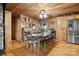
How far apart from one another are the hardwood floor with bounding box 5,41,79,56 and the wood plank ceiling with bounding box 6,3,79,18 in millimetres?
534

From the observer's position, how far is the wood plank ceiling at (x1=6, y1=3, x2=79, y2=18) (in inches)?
95.7

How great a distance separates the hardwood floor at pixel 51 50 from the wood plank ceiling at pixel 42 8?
21.0 inches

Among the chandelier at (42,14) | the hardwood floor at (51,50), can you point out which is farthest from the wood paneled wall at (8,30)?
the chandelier at (42,14)

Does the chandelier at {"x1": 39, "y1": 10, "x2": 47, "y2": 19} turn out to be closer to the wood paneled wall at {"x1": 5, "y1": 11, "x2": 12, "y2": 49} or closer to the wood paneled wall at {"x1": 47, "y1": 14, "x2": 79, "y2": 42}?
the wood paneled wall at {"x1": 47, "y1": 14, "x2": 79, "y2": 42}

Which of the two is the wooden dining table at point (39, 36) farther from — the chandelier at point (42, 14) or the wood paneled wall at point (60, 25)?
the chandelier at point (42, 14)

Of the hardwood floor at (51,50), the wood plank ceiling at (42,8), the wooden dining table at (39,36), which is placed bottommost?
the hardwood floor at (51,50)

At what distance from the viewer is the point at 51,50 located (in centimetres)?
251

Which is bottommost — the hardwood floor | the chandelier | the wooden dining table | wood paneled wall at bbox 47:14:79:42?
the hardwood floor

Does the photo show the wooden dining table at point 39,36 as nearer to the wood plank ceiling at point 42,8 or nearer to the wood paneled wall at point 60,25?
the wood paneled wall at point 60,25

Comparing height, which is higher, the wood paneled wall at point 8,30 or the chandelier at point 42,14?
the chandelier at point 42,14

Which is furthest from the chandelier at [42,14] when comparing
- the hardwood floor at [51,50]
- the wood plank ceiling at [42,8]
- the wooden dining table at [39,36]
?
the hardwood floor at [51,50]

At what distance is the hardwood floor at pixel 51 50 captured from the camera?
2.46 metres

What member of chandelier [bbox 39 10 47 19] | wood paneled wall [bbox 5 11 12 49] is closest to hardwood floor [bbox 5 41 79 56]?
wood paneled wall [bbox 5 11 12 49]

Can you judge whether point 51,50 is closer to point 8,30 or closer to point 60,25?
point 60,25
